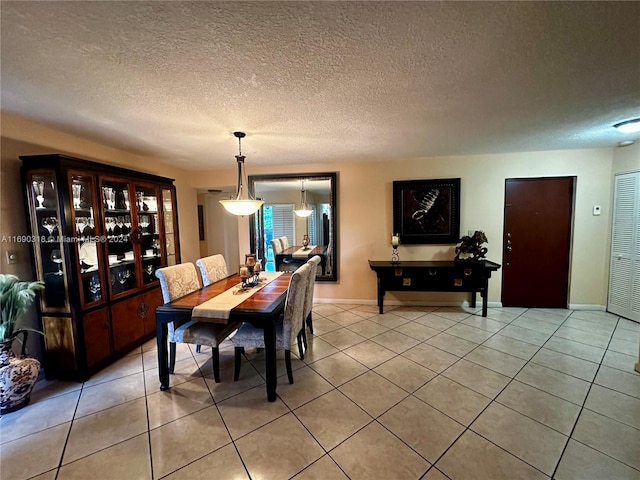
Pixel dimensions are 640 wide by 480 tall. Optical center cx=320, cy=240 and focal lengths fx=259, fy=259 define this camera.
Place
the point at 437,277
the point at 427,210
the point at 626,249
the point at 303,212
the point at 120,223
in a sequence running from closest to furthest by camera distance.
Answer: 1. the point at 120,223
2. the point at 626,249
3. the point at 437,277
4. the point at 427,210
5. the point at 303,212

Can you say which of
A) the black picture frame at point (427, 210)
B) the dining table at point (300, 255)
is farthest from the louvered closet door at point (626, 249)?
the dining table at point (300, 255)

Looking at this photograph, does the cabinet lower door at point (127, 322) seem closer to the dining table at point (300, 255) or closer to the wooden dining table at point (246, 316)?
the wooden dining table at point (246, 316)

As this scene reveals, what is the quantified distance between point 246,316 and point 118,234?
191 centimetres

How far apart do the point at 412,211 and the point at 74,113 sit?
392 cm

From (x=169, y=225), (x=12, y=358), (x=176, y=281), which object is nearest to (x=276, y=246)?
(x=169, y=225)

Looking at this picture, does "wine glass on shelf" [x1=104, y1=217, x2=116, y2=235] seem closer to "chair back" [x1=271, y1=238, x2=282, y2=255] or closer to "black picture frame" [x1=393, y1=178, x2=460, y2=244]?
"chair back" [x1=271, y1=238, x2=282, y2=255]

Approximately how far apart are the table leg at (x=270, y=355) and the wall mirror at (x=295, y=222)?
2323 mm

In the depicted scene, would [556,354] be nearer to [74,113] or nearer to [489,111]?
[489,111]

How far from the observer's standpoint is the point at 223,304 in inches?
83.3

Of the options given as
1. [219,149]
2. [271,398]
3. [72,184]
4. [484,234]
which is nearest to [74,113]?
[72,184]

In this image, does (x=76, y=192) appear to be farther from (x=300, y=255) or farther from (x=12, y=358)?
(x=300, y=255)

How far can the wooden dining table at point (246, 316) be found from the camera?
77.6 inches

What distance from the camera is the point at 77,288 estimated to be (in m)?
2.23

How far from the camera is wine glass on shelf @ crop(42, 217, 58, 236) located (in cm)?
222
